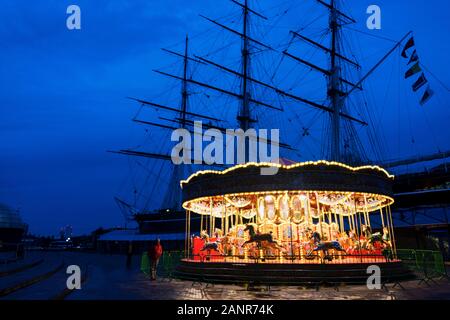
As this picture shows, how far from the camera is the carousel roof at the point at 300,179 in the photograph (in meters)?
14.3

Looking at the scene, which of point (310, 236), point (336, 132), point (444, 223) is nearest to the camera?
point (310, 236)

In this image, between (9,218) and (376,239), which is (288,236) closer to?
(376,239)

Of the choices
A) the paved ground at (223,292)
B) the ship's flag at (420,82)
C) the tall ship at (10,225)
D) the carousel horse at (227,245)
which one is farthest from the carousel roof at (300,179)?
the tall ship at (10,225)

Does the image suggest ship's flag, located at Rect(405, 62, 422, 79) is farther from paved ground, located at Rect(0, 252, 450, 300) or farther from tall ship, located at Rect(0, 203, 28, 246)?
tall ship, located at Rect(0, 203, 28, 246)

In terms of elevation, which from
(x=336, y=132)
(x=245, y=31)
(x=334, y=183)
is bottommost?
(x=334, y=183)

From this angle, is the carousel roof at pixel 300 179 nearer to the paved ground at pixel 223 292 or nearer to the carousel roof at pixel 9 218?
the paved ground at pixel 223 292

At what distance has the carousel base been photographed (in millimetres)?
12359

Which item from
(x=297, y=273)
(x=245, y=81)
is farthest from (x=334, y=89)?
(x=297, y=273)

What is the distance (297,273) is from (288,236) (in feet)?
11.4

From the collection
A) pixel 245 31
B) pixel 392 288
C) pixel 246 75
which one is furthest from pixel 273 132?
pixel 392 288

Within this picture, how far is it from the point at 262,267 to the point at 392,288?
452cm

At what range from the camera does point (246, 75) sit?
43.8 m

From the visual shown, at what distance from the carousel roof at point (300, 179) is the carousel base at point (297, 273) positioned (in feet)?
10.3
